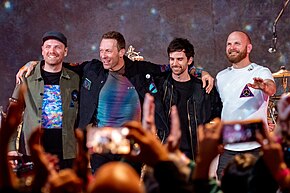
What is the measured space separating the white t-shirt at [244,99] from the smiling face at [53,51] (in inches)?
52.8

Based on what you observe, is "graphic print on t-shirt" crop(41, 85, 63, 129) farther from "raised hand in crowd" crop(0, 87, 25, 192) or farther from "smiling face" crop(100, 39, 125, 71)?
"raised hand in crowd" crop(0, 87, 25, 192)

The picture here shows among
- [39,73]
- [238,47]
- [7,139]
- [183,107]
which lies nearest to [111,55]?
[39,73]

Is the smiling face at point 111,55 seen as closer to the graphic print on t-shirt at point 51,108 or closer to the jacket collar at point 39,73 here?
the jacket collar at point 39,73

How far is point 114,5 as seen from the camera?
234 inches

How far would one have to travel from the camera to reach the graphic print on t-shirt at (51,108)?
3.78m

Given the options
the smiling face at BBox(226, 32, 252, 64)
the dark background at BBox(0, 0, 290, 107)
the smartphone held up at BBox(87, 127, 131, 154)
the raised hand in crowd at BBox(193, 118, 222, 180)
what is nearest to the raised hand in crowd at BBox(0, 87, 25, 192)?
the smartphone held up at BBox(87, 127, 131, 154)

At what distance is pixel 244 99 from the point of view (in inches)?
151

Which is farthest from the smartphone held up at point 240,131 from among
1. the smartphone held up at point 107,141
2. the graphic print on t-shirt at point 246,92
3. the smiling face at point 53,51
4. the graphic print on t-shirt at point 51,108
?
the smiling face at point 53,51

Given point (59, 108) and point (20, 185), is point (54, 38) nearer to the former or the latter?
point (59, 108)

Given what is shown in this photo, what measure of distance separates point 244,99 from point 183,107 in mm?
478

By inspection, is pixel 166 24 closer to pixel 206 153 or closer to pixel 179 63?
pixel 179 63

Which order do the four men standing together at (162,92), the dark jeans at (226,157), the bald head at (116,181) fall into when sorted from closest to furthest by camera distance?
the bald head at (116,181) < the dark jeans at (226,157) < the four men standing together at (162,92)

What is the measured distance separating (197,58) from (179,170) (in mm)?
4630

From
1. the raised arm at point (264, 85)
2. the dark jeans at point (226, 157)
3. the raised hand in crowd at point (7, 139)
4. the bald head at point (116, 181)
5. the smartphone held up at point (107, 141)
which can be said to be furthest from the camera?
the dark jeans at point (226, 157)
